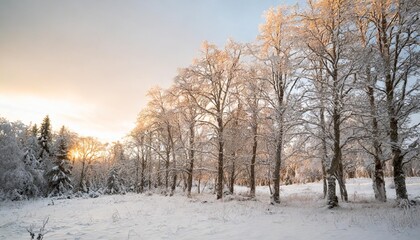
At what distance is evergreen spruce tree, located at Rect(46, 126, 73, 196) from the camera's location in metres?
36.3

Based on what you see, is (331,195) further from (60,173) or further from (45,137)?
(45,137)

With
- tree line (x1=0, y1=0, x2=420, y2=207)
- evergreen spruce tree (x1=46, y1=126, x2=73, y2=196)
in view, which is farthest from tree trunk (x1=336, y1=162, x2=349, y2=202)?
evergreen spruce tree (x1=46, y1=126, x2=73, y2=196)

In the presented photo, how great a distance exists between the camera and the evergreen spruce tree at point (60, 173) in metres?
36.3

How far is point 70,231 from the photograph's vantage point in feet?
29.7

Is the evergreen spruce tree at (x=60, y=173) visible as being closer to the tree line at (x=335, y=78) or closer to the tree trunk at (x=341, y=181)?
the tree line at (x=335, y=78)

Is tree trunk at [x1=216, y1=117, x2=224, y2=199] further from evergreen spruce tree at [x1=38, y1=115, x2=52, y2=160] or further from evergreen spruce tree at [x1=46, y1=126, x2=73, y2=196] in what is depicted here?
evergreen spruce tree at [x1=38, y1=115, x2=52, y2=160]

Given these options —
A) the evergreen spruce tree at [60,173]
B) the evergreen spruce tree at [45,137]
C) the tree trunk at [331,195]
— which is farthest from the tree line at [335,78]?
the evergreen spruce tree at [45,137]

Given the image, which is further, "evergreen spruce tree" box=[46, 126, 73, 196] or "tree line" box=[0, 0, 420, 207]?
"evergreen spruce tree" box=[46, 126, 73, 196]

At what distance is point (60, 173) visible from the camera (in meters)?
37.2

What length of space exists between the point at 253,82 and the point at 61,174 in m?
32.9

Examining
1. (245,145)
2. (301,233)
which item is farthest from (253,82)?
(301,233)

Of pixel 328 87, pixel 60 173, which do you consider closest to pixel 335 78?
pixel 328 87

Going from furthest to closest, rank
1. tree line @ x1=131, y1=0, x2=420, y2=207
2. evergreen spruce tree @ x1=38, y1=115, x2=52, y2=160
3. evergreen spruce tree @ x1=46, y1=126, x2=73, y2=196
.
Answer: evergreen spruce tree @ x1=38, y1=115, x2=52, y2=160 → evergreen spruce tree @ x1=46, y1=126, x2=73, y2=196 → tree line @ x1=131, y1=0, x2=420, y2=207

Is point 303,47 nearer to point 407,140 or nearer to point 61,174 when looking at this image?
point 407,140
